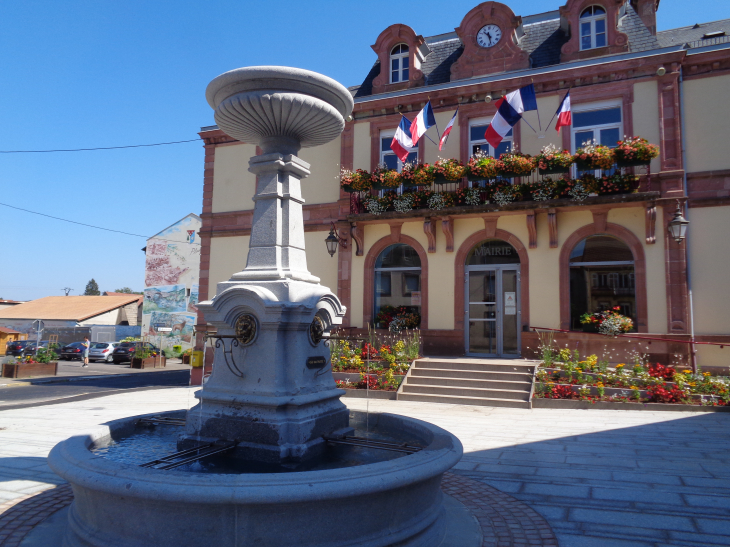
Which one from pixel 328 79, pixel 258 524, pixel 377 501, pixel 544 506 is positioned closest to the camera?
pixel 258 524

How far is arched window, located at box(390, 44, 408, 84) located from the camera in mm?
16594

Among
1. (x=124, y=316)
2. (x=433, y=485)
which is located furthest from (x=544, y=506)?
(x=124, y=316)

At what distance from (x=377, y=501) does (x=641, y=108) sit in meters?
13.4

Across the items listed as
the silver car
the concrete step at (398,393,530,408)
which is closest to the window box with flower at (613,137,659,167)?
the concrete step at (398,393,530,408)

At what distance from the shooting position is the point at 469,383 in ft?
37.8

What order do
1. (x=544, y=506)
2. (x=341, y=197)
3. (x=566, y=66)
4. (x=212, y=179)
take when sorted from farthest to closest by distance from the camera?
(x=212, y=179)
(x=341, y=197)
(x=566, y=66)
(x=544, y=506)

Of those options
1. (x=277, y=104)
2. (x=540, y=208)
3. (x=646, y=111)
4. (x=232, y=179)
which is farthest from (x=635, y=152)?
(x=232, y=179)

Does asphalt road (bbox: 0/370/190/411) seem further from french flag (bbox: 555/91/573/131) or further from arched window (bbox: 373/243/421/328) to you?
french flag (bbox: 555/91/573/131)

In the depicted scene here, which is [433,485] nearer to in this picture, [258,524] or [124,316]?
[258,524]

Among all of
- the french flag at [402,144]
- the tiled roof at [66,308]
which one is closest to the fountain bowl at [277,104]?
the french flag at [402,144]

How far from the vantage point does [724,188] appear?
12.4m

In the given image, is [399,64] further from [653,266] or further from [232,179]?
[653,266]

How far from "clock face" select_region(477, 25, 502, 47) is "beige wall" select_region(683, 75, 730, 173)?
539 cm

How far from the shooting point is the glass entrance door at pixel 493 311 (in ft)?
46.1
